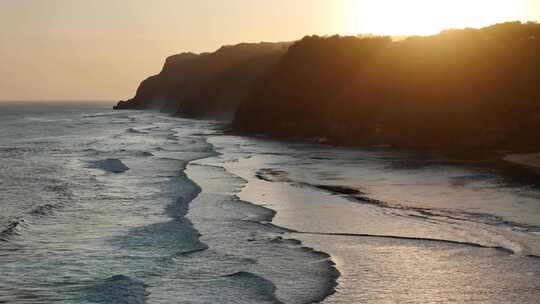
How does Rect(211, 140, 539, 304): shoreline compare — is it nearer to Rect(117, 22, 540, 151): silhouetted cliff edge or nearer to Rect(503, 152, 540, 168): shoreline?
Rect(503, 152, 540, 168): shoreline

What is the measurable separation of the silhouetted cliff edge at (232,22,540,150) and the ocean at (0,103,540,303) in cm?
1931

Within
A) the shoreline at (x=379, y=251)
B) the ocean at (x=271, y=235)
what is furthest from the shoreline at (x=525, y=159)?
the shoreline at (x=379, y=251)

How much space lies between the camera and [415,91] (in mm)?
69062

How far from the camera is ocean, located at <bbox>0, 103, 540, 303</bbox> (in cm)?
1454

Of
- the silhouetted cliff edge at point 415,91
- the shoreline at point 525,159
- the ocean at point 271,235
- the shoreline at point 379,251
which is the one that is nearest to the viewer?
the shoreline at point 379,251

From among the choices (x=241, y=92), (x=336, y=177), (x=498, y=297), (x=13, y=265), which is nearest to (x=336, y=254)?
(x=498, y=297)

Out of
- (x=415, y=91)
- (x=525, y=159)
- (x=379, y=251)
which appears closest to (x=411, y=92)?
(x=415, y=91)

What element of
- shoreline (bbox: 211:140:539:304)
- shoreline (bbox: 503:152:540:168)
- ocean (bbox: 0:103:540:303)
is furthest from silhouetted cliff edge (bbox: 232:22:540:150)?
shoreline (bbox: 211:140:539:304)

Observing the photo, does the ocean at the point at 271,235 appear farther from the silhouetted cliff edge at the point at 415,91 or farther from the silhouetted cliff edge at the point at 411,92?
the silhouetted cliff edge at the point at 411,92

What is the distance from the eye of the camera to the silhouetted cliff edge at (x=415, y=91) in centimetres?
5997

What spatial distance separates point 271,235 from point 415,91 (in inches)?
2030

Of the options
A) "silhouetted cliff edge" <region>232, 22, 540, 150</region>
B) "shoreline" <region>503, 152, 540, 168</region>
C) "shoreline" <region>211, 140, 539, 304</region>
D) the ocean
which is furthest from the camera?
"silhouetted cliff edge" <region>232, 22, 540, 150</region>

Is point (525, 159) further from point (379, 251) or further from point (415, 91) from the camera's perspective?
point (379, 251)

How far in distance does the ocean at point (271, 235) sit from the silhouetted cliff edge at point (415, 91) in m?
19.3
